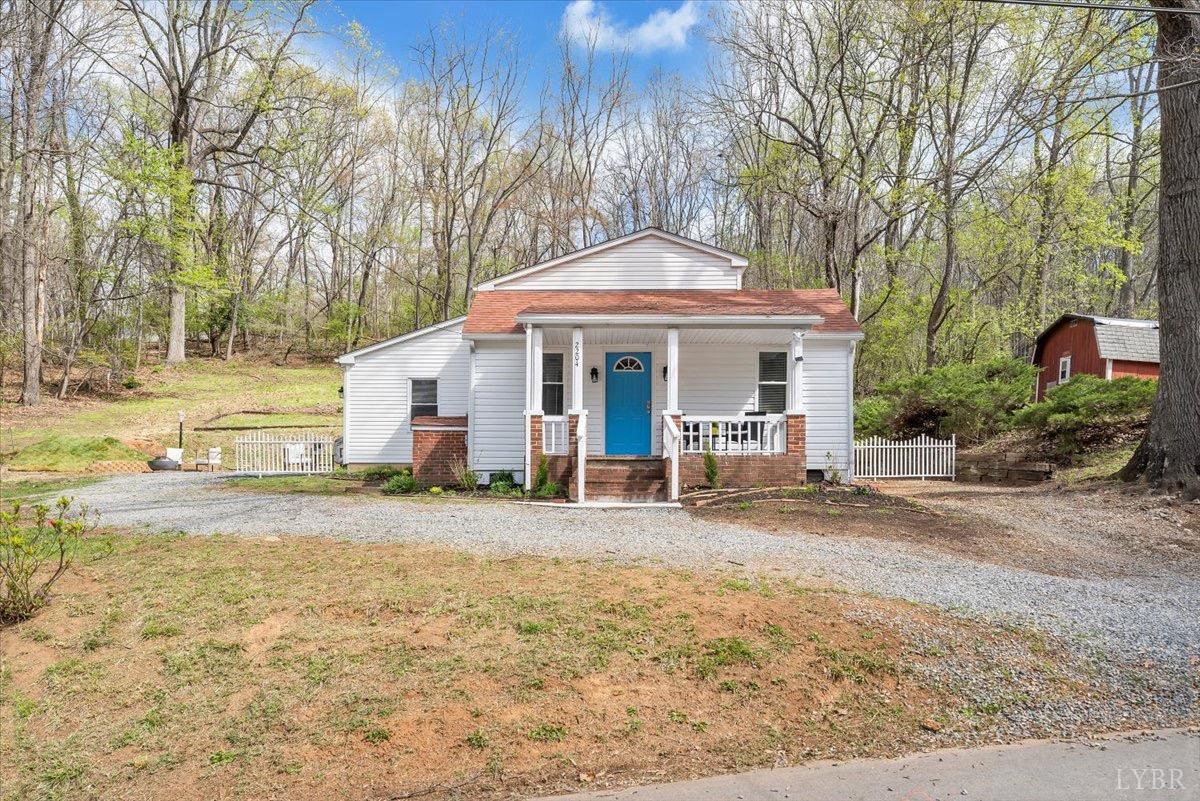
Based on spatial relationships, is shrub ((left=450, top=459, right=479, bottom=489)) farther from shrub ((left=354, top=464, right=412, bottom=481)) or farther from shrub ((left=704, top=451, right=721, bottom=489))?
shrub ((left=704, top=451, right=721, bottom=489))

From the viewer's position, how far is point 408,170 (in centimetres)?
3412

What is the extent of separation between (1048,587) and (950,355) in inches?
1100

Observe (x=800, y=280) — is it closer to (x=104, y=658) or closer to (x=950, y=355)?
(x=950, y=355)

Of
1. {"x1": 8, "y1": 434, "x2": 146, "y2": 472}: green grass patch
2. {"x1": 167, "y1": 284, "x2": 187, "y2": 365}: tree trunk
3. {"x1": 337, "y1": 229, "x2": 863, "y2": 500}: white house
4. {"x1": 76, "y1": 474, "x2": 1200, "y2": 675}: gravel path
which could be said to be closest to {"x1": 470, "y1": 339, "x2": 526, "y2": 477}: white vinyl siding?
{"x1": 337, "y1": 229, "x2": 863, "y2": 500}: white house

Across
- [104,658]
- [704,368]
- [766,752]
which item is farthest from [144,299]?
[766,752]

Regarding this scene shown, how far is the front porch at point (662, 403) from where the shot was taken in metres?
11.2

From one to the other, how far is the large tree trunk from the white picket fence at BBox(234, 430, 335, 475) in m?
17.0

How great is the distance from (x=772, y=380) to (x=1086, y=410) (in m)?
6.90

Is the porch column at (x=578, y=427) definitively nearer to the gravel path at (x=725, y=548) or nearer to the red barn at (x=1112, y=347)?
the gravel path at (x=725, y=548)

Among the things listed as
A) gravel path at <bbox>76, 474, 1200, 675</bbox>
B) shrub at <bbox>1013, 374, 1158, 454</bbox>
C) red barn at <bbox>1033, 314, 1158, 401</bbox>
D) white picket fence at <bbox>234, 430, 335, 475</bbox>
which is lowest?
gravel path at <bbox>76, 474, 1200, 675</bbox>

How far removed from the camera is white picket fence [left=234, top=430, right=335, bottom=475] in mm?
16078

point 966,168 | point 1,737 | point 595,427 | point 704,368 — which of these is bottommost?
point 1,737

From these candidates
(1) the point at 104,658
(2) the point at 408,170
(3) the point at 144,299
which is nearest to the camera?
(1) the point at 104,658

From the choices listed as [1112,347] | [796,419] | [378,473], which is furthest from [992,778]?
[1112,347]
